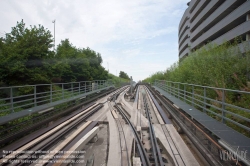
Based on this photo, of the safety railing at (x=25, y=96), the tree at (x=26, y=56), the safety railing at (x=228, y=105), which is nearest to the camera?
the safety railing at (x=228, y=105)

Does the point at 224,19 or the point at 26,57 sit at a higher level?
the point at 224,19

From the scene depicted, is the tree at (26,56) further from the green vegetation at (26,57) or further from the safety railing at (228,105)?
the safety railing at (228,105)

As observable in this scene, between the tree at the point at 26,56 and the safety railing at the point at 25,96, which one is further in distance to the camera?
the tree at the point at 26,56

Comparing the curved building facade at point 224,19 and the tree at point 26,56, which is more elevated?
the curved building facade at point 224,19

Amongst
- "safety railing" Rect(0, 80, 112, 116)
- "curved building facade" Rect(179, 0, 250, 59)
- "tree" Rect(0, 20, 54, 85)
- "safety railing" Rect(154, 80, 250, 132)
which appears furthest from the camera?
"curved building facade" Rect(179, 0, 250, 59)

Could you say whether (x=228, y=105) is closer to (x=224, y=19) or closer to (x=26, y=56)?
(x=26, y=56)

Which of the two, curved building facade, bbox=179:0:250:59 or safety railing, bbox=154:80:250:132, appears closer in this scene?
safety railing, bbox=154:80:250:132

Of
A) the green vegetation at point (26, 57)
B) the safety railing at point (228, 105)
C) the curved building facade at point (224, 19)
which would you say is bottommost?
the safety railing at point (228, 105)

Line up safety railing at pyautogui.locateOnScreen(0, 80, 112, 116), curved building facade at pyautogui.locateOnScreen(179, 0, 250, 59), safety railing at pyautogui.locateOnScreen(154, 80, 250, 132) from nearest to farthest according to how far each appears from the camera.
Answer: safety railing at pyautogui.locateOnScreen(154, 80, 250, 132), safety railing at pyautogui.locateOnScreen(0, 80, 112, 116), curved building facade at pyautogui.locateOnScreen(179, 0, 250, 59)

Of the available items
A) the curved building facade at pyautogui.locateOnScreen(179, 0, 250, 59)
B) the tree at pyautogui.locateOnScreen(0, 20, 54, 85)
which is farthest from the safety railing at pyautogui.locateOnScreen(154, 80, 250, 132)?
the tree at pyautogui.locateOnScreen(0, 20, 54, 85)

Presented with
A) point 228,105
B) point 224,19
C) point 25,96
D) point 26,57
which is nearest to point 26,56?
point 26,57

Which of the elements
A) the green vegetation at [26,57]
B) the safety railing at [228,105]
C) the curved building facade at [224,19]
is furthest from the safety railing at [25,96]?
the curved building facade at [224,19]

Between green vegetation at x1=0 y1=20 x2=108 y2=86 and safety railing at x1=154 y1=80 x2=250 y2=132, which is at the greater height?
green vegetation at x1=0 y1=20 x2=108 y2=86

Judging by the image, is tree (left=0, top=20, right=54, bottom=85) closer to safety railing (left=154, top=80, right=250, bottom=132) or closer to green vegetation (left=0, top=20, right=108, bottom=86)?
green vegetation (left=0, top=20, right=108, bottom=86)
